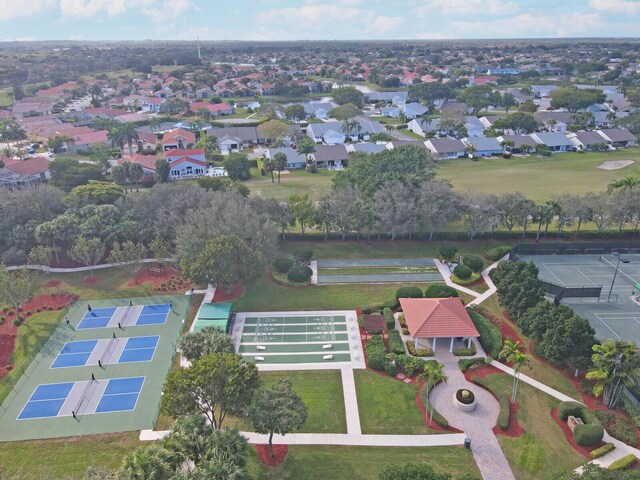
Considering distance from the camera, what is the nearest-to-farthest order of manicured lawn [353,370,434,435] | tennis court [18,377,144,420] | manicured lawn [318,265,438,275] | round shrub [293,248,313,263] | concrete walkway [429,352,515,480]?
1. concrete walkway [429,352,515,480]
2. manicured lawn [353,370,434,435]
3. tennis court [18,377,144,420]
4. manicured lawn [318,265,438,275]
5. round shrub [293,248,313,263]

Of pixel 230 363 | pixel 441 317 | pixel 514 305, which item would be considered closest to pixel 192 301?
pixel 230 363

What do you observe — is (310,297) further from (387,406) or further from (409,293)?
(387,406)

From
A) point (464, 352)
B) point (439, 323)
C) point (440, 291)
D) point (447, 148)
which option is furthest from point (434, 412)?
point (447, 148)

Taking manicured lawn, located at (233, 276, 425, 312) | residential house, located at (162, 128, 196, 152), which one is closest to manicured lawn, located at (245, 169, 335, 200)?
residential house, located at (162, 128, 196, 152)

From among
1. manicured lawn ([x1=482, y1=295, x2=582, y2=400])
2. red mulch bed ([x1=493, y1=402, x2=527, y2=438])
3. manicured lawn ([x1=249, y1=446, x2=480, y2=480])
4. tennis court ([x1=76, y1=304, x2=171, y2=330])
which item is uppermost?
manicured lawn ([x1=249, y1=446, x2=480, y2=480])

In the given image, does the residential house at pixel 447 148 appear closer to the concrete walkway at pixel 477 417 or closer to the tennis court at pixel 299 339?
the tennis court at pixel 299 339

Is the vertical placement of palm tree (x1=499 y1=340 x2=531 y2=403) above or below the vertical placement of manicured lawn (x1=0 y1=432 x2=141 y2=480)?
above

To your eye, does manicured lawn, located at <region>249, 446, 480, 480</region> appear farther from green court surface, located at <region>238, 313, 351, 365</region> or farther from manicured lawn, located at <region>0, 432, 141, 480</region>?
green court surface, located at <region>238, 313, 351, 365</region>
